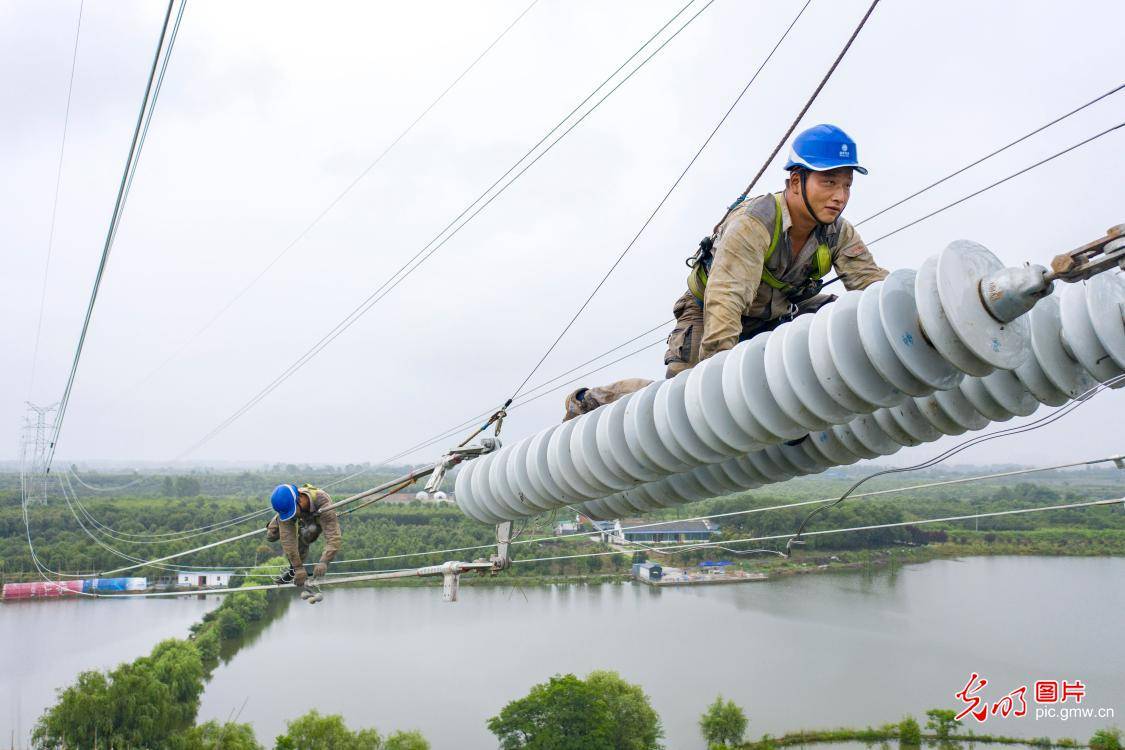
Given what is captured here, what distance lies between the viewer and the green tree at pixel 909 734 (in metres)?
21.9

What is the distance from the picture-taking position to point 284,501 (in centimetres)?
507

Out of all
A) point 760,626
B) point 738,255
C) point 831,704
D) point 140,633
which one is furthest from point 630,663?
point 738,255

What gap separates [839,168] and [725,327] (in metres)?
0.54

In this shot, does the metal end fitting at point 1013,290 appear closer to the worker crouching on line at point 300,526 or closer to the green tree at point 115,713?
the worker crouching on line at point 300,526

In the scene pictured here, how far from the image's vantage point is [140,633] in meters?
33.2

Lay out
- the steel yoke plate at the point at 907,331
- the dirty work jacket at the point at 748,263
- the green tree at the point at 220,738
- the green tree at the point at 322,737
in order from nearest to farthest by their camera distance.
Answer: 1. the steel yoke plate at the point at 907,331
2. the dirty work jacket at the point at 748,263
3. the green tree at the point at 220,738
4. the green tree at the point at 322,737

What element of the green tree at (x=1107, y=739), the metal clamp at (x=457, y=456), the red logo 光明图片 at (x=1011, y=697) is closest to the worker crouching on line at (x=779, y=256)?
the metal clamp at (x=457, y=456)

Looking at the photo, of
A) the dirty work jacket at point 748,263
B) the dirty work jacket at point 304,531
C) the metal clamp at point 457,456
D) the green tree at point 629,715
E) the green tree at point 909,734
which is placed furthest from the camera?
the green tree at point 629,715

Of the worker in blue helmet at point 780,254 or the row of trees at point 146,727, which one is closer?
the worker in blue helmet at point 780,254

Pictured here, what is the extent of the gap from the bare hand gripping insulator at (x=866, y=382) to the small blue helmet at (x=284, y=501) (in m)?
2.66

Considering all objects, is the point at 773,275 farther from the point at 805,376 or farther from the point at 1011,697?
the point at 1011,697

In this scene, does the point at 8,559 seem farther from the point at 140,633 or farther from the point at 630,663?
the point at 630,663

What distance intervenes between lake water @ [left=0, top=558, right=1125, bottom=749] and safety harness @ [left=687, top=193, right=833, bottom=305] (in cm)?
2269

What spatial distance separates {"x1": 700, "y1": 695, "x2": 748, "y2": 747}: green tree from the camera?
2211 centimetres
